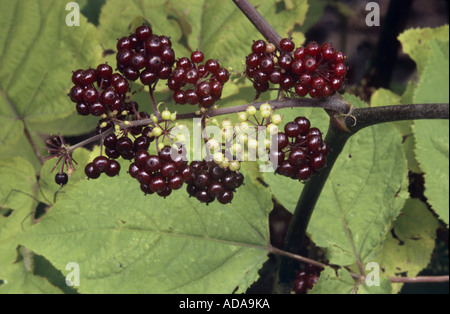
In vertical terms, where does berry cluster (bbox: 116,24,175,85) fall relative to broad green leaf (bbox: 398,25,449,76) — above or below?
below

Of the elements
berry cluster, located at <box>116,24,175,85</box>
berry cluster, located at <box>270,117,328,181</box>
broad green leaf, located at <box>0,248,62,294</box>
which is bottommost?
broad green leaf, located at <box>0,248,62,294</box>

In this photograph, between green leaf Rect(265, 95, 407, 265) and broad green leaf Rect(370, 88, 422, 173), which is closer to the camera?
green leaf Rect(265, 95, 407, 265)

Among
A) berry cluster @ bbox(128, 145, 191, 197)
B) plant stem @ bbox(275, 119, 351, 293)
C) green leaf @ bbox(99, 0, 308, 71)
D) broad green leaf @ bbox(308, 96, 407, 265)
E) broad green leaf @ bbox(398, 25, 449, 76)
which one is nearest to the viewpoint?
berry cluster @ bbox(128, 145, 191, 197)

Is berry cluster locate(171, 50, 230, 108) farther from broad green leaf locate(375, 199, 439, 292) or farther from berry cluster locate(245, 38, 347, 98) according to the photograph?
broad green leaf locate(375, 199, 439, 292)

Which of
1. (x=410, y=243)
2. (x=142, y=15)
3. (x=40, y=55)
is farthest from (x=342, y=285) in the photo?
(x=40, y=55)

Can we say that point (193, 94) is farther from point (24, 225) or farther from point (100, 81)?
point (24, 225)

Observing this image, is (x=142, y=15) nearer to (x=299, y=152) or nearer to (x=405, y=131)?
(x=299, y=152)

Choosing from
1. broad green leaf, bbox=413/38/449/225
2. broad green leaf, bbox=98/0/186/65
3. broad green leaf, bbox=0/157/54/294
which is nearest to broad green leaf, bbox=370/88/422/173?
broad green leaf, bbox=413/38/449/225
